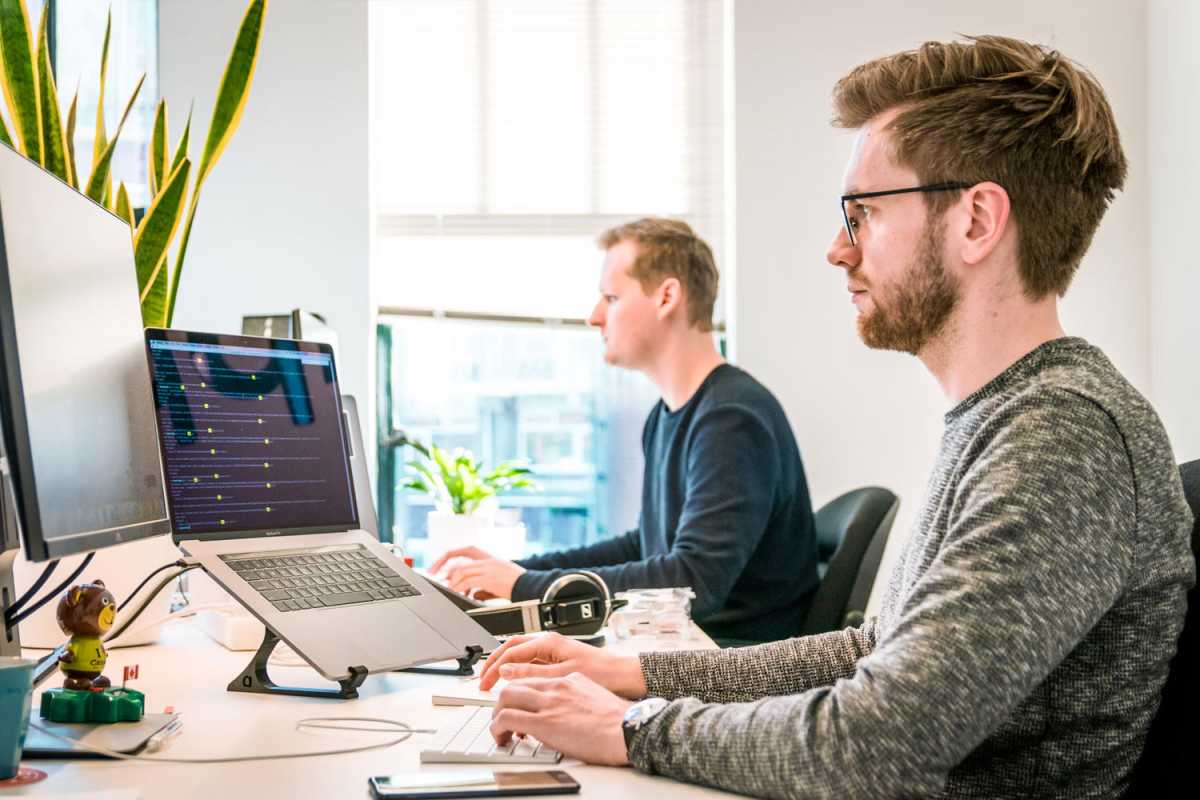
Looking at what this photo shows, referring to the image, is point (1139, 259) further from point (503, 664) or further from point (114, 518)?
point (114, 518)

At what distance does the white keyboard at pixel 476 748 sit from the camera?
0.96 m

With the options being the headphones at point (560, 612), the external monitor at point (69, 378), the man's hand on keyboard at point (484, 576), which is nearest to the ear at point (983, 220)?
the headphones at point (560, 612)

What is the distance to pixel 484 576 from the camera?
1.97m

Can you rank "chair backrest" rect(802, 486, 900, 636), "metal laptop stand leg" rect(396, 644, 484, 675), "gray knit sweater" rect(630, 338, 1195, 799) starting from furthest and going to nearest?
"chair backrest" rect(802, 486, 900, 636) < "metal laptop stand leg" rect(396, 644, 484, 675) < "gray knit sweater" rect(630, 338, 1195, 799)

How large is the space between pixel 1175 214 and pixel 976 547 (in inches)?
111

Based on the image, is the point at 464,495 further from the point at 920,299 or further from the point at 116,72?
the point at 920,299

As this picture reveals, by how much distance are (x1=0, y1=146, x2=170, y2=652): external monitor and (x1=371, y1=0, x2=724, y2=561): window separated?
2.29 meters

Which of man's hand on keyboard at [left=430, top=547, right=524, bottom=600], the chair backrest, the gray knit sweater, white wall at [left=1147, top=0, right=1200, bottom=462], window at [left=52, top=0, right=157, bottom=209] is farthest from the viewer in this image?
window at [left=52, top=0, right=157, bottom=209]

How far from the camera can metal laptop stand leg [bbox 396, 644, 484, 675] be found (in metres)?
1.32

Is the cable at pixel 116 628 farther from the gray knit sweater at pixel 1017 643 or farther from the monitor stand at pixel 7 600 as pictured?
the gray knit sweater at pixel 1017 643

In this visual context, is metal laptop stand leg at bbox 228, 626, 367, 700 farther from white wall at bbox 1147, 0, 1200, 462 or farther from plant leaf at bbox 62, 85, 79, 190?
white wall at bbox 1147, 0, 1200, 462

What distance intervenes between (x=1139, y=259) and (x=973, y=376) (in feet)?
8.91

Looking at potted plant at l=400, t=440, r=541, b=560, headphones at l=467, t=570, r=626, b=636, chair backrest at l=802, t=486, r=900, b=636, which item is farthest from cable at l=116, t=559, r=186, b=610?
potted plant at l=400, t=440, r=541, b=560

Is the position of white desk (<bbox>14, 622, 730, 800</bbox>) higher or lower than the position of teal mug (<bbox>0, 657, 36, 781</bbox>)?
lower
